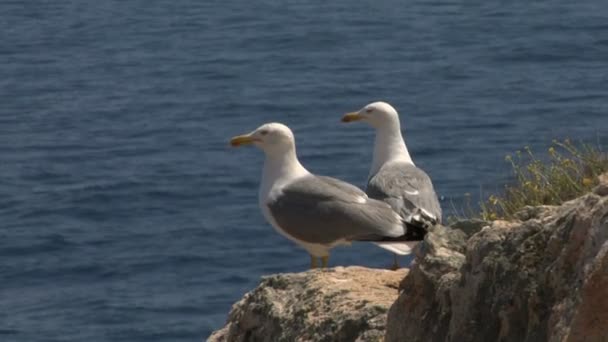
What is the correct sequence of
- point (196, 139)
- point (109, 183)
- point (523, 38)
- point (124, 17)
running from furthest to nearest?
point (124, 17) → point (523, 38) → point (196, 139) → point (109, 183)

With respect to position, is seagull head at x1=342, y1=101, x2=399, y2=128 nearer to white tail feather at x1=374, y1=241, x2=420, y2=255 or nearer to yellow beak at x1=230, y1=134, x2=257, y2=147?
yellow beak at x1=230, y1=134, x2=257, y2=147

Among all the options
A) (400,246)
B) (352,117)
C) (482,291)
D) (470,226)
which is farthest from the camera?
(352,117)

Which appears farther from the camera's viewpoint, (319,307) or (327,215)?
(327,215)

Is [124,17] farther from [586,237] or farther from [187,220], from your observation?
[586,237]

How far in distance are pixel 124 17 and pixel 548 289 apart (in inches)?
1436

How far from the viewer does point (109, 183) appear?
26609 millimetres

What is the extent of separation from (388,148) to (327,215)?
1.78 m

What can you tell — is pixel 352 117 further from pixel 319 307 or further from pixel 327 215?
pixel 319 307

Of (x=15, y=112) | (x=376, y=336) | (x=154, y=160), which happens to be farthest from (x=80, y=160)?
(x=376, y=336)

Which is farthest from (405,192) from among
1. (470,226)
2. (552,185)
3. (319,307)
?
(470,226)

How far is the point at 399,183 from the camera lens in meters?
10.0

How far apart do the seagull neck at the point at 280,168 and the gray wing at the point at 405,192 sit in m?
0.51

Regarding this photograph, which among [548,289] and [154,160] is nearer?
[548,289]

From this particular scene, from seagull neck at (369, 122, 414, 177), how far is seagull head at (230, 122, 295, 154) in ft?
3.89
